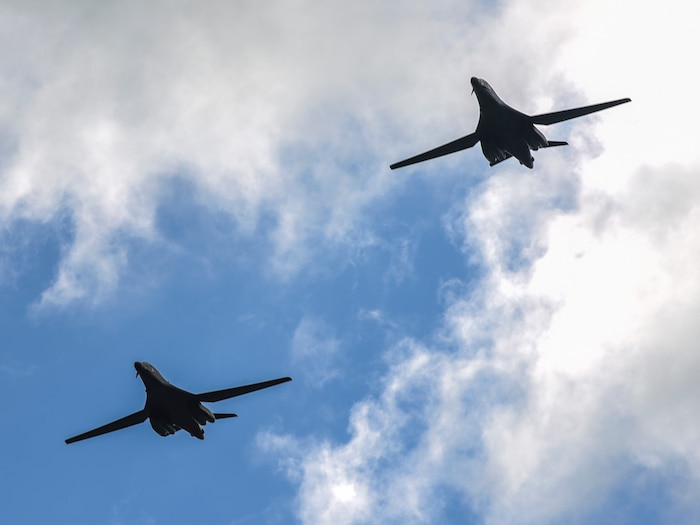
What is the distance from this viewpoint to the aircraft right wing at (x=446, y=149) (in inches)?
3716

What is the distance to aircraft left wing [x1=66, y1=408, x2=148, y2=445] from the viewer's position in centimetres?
9150

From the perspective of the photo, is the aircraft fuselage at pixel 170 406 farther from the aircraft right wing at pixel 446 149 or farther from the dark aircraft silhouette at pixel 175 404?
the aircraft right wing at pixel 446 149

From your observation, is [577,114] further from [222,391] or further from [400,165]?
[222,391]

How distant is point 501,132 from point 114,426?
45.6 metres

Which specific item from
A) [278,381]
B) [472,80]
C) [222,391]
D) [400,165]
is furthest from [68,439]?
[472,80]

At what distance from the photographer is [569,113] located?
91000mm

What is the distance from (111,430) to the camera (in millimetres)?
92812

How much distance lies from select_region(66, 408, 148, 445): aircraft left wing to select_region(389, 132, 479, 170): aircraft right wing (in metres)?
33.3

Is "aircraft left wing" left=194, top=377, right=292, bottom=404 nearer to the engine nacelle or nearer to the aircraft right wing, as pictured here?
the engine nacelle

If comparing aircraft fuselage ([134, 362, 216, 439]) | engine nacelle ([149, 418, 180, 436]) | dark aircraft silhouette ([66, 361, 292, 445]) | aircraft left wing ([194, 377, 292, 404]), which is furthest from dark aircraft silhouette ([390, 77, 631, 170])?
engine nacelle ([149, 418, 180, 436])

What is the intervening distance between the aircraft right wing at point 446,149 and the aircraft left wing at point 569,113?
6.15m

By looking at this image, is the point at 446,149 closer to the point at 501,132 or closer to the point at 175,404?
the point at 501,132

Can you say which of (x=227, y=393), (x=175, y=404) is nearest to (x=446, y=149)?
(x=227, y=393)

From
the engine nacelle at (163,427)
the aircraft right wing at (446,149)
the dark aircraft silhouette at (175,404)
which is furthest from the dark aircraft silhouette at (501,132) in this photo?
the engine nacelle at (163,427)
